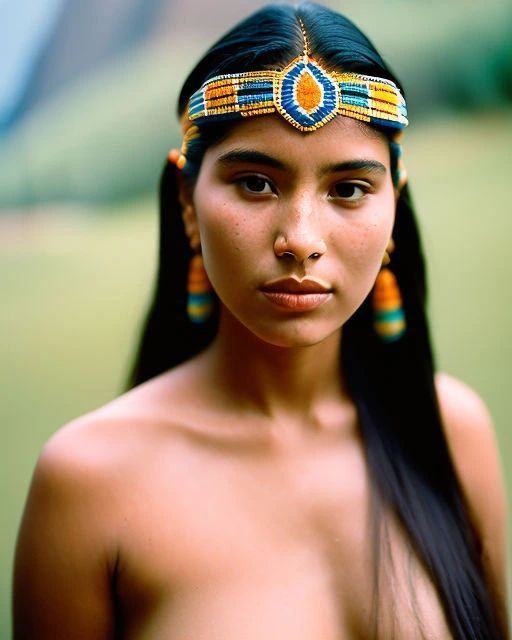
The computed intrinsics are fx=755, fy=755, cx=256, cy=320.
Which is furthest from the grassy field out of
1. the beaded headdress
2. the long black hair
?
the beaded headdress

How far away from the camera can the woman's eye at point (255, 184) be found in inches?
43.7

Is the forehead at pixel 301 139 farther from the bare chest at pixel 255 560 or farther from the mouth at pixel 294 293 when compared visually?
the bare chest at pixel 255 560

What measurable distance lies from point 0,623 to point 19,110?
141cm

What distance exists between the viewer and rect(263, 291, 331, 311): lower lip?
1.09m

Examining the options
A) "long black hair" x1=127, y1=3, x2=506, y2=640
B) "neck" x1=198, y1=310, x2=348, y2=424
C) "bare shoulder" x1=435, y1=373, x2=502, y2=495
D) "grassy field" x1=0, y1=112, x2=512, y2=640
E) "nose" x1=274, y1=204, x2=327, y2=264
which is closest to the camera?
"nose" x1=274, y1=204, x2=327, y2=264

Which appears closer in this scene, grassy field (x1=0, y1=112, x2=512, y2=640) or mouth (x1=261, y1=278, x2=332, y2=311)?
mouth (x1=261, y1=278, x2=332, y2=311)

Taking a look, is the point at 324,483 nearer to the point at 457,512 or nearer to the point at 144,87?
the point at 457,512

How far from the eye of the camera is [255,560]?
118 centimetres

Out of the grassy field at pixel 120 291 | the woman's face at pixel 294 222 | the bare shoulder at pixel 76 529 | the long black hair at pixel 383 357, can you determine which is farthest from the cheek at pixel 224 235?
the grassy field at pixel 120 291

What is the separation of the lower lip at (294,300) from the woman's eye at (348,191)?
0.51 feet

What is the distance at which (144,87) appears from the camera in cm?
221

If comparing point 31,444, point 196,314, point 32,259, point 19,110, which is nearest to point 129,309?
point 32,259

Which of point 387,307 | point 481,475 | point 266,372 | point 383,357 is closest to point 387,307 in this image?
point 387,307

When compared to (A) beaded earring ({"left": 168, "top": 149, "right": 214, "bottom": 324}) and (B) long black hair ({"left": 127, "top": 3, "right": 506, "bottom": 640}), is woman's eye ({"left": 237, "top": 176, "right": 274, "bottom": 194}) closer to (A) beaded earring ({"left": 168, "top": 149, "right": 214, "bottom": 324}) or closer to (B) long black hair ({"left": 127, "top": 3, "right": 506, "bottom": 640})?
(B) long black hair ({"left": 127, "top": 3, "right": 506, "bottom": 640})
